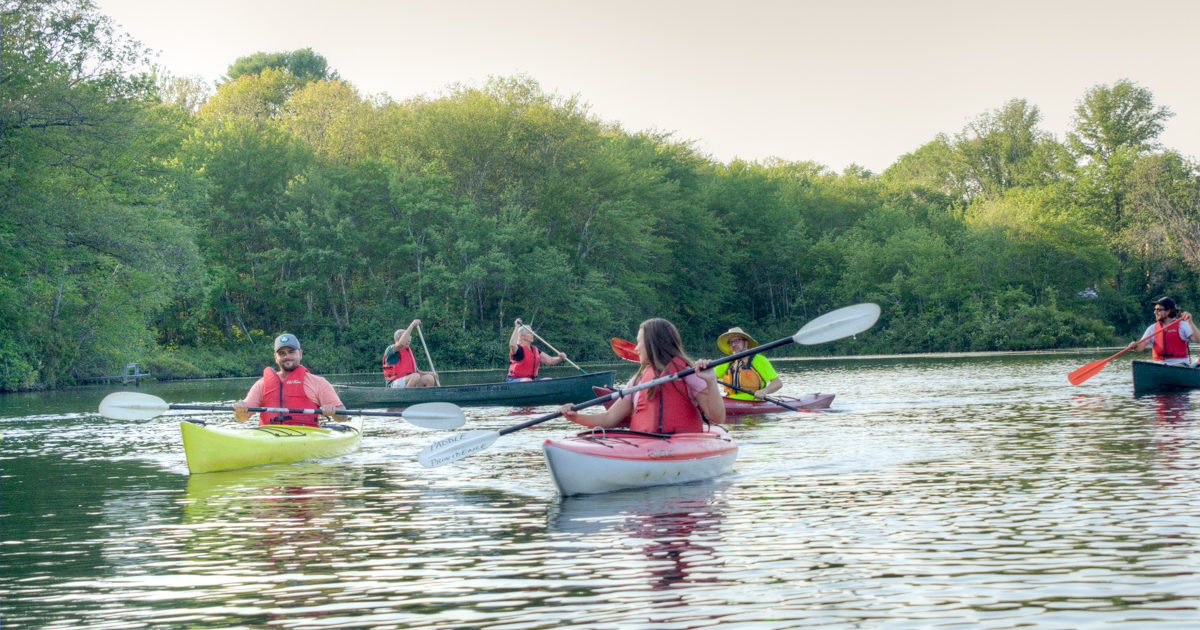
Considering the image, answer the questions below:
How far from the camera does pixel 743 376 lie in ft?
48.7

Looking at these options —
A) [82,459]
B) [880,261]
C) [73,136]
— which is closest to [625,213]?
[880,261]

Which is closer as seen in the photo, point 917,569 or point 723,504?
point 917,569

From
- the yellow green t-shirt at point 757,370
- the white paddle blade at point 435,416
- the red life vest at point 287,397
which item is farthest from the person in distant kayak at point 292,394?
the yellow green t-shirt at point 757,370

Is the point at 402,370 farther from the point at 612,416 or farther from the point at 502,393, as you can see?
the point at 612,416

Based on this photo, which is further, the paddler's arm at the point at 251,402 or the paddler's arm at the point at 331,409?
the paddler's arm at the point at 331,409

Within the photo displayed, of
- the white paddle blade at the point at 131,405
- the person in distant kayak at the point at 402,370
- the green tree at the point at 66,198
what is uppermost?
the green tree at the point at 66,198

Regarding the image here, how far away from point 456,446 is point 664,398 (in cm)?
178

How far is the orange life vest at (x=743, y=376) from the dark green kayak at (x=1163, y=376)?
5.80 m

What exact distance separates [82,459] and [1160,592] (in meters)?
10.8

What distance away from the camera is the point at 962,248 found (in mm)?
51750

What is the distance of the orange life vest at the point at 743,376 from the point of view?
14.7m

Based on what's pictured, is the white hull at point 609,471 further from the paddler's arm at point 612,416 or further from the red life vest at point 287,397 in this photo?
the red life vest at point 287,397

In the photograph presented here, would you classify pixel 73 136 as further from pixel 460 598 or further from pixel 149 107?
pixel 460 598

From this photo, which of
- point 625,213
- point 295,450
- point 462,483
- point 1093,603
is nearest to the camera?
point 1093,603
